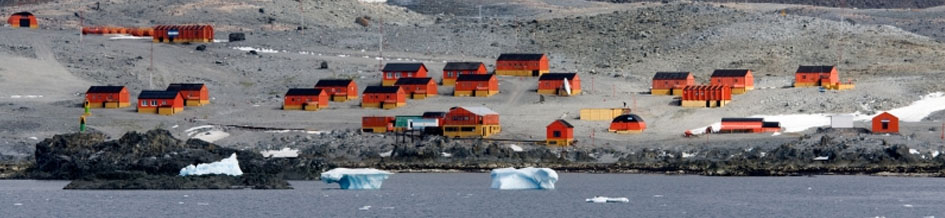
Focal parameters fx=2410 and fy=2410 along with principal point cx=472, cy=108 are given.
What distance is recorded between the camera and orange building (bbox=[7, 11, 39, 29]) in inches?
6718

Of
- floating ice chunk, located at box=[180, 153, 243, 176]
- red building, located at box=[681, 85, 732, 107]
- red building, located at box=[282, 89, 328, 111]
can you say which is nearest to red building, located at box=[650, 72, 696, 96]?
red building, located at box=[681, 85, 732, 107]

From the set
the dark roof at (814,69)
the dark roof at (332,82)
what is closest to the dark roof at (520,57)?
the dark roof at (332,82)

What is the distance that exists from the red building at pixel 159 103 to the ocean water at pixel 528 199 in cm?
2344

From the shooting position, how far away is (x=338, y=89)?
133625mm

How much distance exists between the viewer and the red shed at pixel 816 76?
133 meters

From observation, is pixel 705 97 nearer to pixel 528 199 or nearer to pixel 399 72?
pixel 399 72

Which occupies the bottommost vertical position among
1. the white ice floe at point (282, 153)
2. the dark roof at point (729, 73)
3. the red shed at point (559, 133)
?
the white ice floe at point (282, 153)

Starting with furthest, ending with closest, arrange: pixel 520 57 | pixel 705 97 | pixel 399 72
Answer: pixel 520 57 < pixel 399 72 < pixel 705 97

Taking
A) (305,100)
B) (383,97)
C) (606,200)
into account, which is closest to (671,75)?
(383,97)

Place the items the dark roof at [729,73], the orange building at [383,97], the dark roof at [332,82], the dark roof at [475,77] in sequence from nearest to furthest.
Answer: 1. the orange building at [383,97]
2. the dark roof at [729,73]
3. the dark roof at [332,82]
4. the dark roof at [475,77]

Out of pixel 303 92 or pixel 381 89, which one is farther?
pixel 381 89

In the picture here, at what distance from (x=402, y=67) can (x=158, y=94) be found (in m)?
18.4

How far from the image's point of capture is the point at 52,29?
170000mm

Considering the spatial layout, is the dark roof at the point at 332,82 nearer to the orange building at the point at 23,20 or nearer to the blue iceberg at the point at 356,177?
the blue iceberg at the point at 356,177
